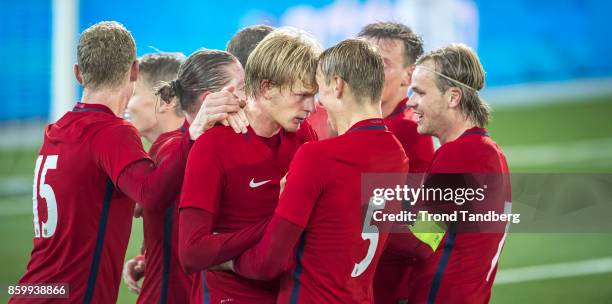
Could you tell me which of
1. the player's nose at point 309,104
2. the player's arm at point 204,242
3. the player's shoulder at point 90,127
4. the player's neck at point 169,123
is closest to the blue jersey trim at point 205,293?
the player's arm at point 204,242

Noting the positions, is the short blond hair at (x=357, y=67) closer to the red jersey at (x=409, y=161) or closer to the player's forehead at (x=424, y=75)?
the player's forehead at (x=424, y=75)

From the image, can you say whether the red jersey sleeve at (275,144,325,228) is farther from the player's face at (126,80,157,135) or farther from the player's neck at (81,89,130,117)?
the player's face at (126,80,157,135)

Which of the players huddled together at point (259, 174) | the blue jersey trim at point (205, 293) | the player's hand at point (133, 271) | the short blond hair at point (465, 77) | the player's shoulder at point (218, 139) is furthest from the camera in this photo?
the player's hand at point (133, 271)

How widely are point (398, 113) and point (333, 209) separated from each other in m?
1.69

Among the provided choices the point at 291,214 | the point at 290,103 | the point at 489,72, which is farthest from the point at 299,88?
the point at 489,72

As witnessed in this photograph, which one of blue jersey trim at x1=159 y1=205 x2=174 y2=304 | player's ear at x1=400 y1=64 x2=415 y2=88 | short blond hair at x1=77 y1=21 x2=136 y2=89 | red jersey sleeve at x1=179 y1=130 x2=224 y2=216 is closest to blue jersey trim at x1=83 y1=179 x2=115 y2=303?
blue jersey trim at x1=159 y1=205 x2=174 y2=304

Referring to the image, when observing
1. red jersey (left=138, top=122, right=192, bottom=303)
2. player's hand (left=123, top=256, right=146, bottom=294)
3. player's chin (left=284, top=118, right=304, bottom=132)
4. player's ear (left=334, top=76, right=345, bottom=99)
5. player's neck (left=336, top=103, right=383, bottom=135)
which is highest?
player's ear (left=334, top=76, right=345, bottom=99)

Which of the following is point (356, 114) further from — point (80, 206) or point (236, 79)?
point (80, 206)

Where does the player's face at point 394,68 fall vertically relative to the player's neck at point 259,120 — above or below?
above

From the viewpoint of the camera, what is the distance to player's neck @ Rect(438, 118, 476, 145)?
4.73 metres

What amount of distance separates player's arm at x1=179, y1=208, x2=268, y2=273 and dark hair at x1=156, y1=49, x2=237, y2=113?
816 mm

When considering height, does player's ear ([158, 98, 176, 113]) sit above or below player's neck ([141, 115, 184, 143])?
above

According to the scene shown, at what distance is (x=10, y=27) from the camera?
13.2m

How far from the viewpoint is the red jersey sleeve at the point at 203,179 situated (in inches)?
152
